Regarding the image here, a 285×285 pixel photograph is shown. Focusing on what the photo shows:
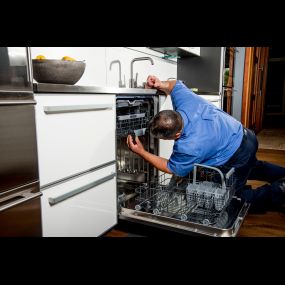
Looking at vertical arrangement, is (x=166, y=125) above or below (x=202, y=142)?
above

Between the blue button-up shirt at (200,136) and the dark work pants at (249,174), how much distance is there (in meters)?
0.05

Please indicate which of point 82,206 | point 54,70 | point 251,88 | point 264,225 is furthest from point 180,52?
point 251,88

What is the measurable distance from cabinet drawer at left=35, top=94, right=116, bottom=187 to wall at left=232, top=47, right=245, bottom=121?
158 inches

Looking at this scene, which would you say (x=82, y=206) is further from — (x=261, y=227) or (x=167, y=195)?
(x=261, y=227)

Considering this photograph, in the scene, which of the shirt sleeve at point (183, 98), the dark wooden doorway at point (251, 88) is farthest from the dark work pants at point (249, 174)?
the dark wooden doorway at point (251, 88)

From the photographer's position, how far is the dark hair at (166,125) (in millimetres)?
1740

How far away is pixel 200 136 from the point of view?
1.80m

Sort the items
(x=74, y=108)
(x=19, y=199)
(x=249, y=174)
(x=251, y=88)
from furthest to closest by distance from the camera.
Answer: (x=251, y=88) < (x=249, y=174) < (x=74, y=108) < (x=19, y=199)

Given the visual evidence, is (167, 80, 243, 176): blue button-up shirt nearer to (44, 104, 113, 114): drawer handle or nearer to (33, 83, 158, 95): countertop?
(33, 83, 158, 95): countertop

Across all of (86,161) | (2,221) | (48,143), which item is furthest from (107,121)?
(2,221)

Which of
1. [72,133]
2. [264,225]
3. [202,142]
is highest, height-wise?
[72,133]

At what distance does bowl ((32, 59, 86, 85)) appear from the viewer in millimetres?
1441

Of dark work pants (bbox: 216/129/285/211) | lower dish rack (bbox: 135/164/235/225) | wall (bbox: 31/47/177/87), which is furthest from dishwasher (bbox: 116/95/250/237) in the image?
wall (bbox: 31/47/177/87)

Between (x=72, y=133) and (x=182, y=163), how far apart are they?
67 centimetres
